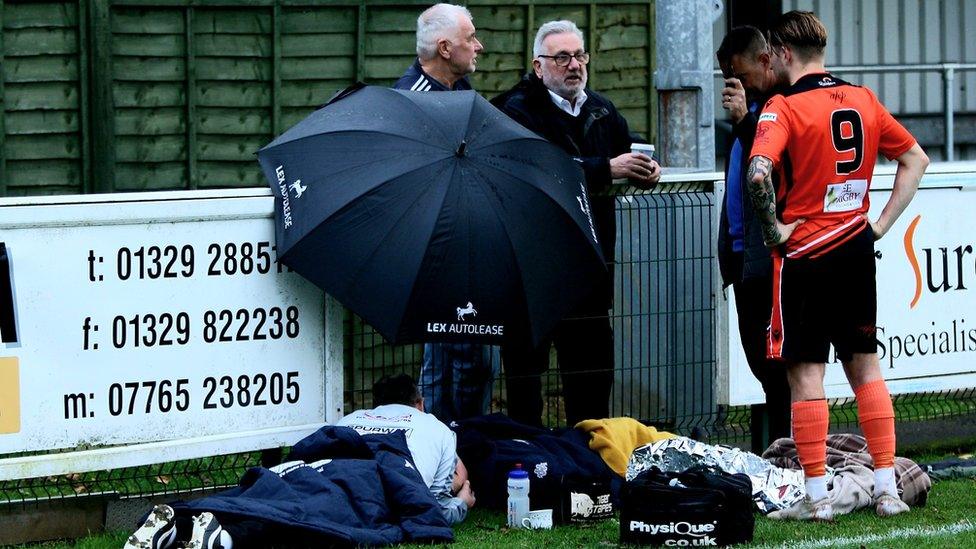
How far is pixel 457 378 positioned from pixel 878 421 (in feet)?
6.47

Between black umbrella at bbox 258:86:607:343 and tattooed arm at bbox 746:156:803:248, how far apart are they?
3.01 ft

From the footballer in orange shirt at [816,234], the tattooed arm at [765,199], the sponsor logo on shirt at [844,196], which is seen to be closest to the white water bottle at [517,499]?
the footballer in orange shirt at [816,234]

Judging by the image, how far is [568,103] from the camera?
29.4ft

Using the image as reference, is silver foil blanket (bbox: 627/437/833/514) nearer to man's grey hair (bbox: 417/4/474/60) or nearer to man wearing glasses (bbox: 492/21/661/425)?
man wearing glasses (bbox: 492/21/661/425)

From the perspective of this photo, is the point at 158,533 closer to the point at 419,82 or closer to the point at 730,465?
the point at 730,465

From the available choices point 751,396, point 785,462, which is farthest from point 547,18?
point 785,462

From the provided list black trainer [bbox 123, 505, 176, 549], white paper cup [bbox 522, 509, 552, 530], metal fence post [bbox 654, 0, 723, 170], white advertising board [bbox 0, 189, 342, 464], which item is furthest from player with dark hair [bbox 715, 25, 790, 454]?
black trainer [bbox 123, 505, 176, 549]

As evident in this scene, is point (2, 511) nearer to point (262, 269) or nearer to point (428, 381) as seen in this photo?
point (262, 269)

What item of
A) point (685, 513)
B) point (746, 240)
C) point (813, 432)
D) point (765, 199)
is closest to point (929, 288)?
point (746, 240)

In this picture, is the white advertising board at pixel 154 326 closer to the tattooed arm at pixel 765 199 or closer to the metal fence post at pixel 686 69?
the tattooed arm at pixel 765 199

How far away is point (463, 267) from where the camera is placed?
788 cm

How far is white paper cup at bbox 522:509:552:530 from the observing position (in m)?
7.76

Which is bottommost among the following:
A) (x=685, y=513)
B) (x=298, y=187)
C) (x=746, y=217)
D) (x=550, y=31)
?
(x=685, y=513)

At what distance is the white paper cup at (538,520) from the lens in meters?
7.76
